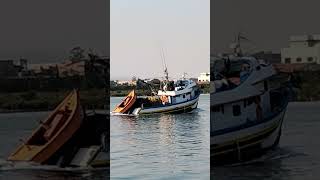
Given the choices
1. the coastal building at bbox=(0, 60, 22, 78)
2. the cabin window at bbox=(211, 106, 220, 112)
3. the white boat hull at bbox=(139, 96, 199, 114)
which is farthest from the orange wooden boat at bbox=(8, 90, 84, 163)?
the white boat hull at bbox=(139, 96, 199, 114)

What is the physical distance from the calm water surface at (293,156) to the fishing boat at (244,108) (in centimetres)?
8

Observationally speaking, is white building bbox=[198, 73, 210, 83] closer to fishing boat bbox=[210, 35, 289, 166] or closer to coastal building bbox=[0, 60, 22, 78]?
fishing boat bbox=[210, 35, 289, 166]

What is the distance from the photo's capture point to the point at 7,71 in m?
4.30

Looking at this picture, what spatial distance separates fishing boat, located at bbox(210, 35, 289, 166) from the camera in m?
4.43

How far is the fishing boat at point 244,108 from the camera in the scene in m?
4.43

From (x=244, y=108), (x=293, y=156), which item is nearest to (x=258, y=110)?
(x=244, y=108)

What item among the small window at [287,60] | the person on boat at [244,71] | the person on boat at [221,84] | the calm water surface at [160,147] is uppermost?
the small window at [287,60]

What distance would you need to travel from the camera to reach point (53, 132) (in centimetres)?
435

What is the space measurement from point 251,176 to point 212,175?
0.36 m

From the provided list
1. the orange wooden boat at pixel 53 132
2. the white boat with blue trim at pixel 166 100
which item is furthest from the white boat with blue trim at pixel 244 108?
the orange wooden boat at pixel 53 132

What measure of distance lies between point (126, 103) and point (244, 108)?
5.20ft

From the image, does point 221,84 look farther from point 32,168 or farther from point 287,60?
point 32,168

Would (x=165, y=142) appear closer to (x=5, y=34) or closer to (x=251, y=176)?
(x=251, y=176)

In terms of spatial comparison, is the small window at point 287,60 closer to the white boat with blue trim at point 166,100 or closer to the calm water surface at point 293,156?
the calm water surface at point 293,156
